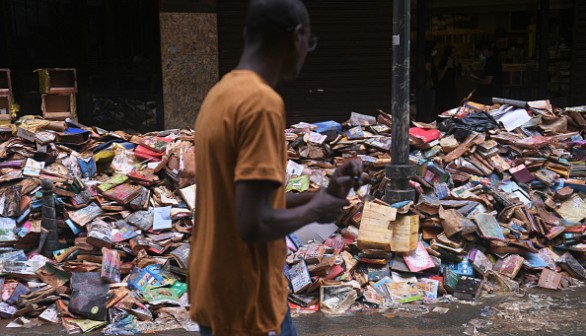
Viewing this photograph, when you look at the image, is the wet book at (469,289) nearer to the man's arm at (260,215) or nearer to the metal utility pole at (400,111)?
the metal utility pole at (400,111)

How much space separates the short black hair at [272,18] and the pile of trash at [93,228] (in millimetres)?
3356

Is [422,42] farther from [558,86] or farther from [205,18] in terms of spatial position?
[205,18]

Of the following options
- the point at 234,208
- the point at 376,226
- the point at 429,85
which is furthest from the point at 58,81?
the point at 234,208

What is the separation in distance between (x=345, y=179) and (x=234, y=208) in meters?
0.41

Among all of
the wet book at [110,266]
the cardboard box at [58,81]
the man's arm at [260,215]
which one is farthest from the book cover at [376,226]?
the cardboard box at [58,81]

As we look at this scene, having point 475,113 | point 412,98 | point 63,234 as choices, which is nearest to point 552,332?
point 475,113

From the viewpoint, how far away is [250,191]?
1826 millimetres

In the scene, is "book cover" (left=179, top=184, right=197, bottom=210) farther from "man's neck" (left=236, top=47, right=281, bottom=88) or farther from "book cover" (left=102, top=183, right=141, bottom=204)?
"man's neck" (left=236, top=47, right=281, bottom=88)

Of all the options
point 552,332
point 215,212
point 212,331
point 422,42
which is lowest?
point 552,332

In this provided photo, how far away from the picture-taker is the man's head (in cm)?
194

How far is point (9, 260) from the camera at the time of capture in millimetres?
5477

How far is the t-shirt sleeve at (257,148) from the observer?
1.81m

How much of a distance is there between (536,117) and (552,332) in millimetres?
3541

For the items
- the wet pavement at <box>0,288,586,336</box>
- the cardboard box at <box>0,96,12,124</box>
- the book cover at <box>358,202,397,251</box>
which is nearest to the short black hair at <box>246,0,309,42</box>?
the wet pavement at <box>0,288,586,336</box>
